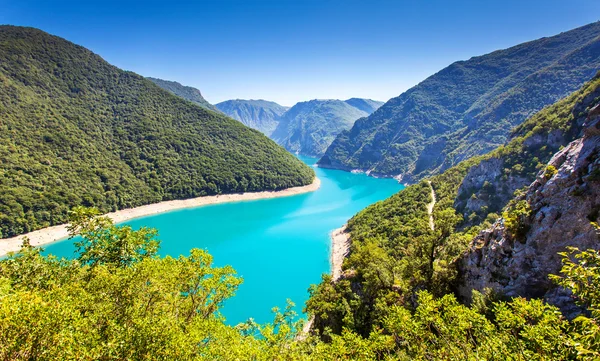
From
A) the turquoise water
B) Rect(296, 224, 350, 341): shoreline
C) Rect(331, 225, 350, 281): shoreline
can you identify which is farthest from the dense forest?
Rect(331, 225, 350, 281): shoreline

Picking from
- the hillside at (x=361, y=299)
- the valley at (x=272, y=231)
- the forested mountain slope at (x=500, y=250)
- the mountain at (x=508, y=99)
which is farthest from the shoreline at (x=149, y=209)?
the mountain at (x=508, y=99)

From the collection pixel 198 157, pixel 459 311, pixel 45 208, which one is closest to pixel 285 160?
pixel 198 157

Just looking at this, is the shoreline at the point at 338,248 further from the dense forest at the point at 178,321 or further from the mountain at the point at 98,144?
the mountain at the point at 98,144

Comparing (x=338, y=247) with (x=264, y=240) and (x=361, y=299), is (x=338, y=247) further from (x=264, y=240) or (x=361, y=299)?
(x=361, y=299)

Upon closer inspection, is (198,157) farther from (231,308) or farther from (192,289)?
(192,289)

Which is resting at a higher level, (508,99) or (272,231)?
(508,99)

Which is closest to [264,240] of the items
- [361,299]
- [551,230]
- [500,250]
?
[361,299]
